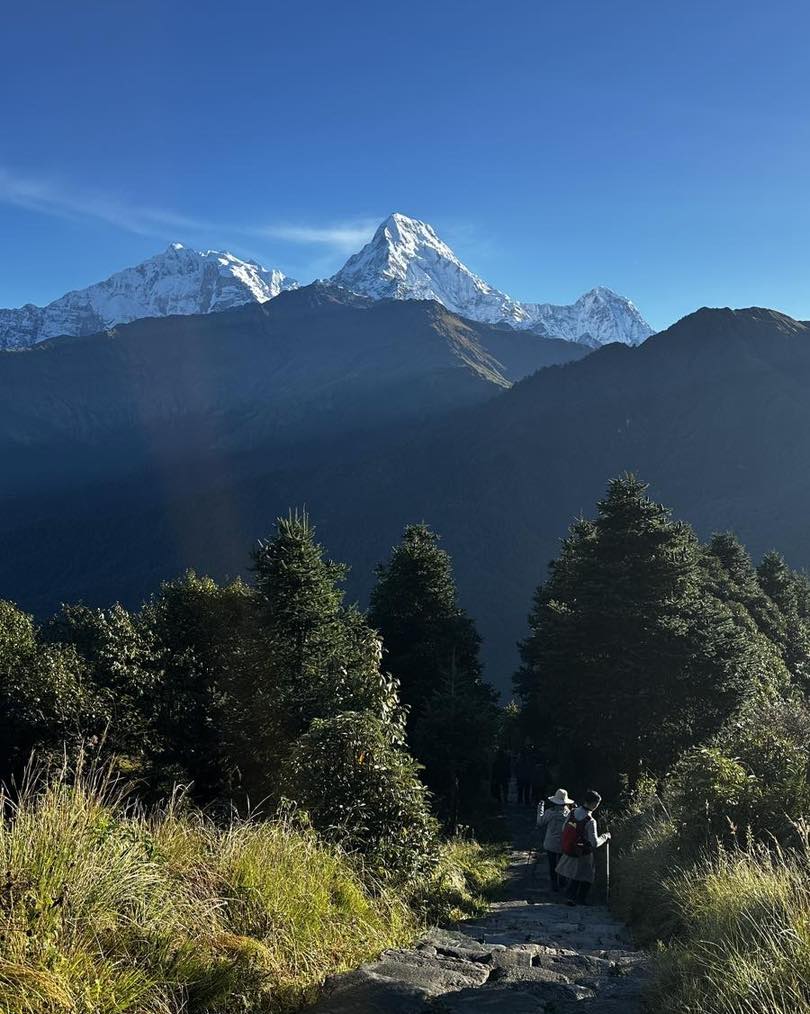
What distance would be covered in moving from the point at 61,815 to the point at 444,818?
19.3 m

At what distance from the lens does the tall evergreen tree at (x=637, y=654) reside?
22312mm

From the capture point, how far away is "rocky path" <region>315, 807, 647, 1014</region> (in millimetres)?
3986

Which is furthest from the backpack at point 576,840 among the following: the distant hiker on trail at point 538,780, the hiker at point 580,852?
the distant hiker on trail at point 538,780

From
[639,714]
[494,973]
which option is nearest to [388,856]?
[494,973]

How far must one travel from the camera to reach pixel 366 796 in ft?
25.1

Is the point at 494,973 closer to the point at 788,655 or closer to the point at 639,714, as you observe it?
the point at 639,714

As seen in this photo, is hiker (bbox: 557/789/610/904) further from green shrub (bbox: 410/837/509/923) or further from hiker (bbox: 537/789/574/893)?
green shrub (bbox: 410/837/509/923)

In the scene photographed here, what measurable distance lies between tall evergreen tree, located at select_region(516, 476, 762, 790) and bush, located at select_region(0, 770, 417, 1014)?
18798 mm

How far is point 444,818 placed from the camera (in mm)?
21375

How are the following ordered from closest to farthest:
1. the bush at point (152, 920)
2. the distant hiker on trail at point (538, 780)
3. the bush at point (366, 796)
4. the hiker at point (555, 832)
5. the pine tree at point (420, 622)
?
the bush at point (152, 920), the bush at point (366, 796), the hiker at point (555, 832), the distant hiker on trail at point (538, 780), the pine tree at point (420, 622)

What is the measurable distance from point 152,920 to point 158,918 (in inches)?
1.9

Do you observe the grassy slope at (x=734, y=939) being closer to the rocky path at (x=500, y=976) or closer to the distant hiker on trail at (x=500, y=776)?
the rocky path at (x=500, y=976)

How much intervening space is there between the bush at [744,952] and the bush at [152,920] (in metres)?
2.13

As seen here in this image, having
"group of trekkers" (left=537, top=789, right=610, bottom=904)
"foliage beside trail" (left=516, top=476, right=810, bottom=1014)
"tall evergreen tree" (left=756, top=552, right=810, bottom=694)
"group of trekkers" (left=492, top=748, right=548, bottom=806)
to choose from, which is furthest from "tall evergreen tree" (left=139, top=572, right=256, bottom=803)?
"tall evergreen tree" (left=756, top=552, right=810, bottom=694)
